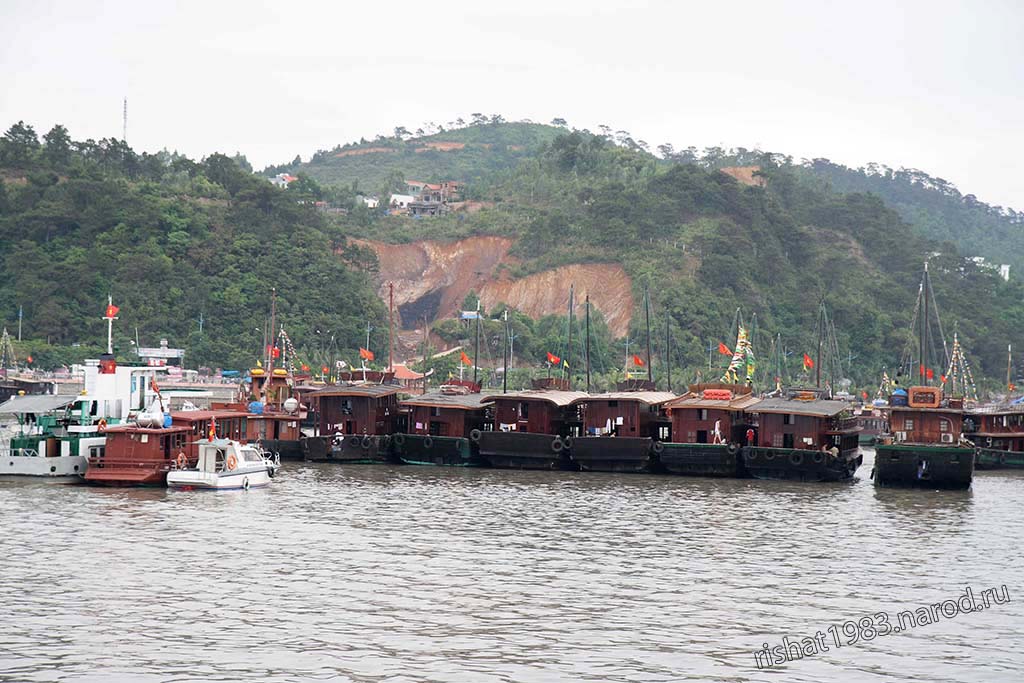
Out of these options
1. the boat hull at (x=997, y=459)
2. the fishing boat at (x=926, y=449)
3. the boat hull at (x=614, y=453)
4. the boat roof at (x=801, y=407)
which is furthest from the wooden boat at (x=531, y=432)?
the boat hull at (x=997, y=459)

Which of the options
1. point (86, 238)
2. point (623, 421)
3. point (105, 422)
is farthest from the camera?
point (86, 238)

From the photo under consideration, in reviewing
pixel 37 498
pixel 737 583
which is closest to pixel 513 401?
pixel 37 498

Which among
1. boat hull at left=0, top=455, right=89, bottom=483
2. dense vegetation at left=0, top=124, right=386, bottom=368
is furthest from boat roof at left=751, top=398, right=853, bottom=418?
dense vegetation at left=0, top=124, right=386, bottom=368

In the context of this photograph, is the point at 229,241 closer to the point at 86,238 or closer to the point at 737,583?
the point at 86,238

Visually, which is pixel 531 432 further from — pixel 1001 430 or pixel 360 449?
pixel 1001 430

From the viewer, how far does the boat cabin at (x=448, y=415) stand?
77750 mm

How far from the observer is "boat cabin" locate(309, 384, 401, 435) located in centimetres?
7944

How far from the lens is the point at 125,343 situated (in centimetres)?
14188

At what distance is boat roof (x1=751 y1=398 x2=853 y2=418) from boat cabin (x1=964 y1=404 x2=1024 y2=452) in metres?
14.5

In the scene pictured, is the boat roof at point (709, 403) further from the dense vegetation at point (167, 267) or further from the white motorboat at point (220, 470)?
the dense vegetation at point (167, 267)

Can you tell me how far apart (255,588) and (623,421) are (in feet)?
126

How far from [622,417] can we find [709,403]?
5115 millimetres

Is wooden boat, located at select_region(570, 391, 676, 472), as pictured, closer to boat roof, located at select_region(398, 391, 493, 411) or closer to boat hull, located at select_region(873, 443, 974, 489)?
boat roof, located at select_region(398, 391, 493, 411)

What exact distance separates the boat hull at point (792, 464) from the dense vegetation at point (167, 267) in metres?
83.2
